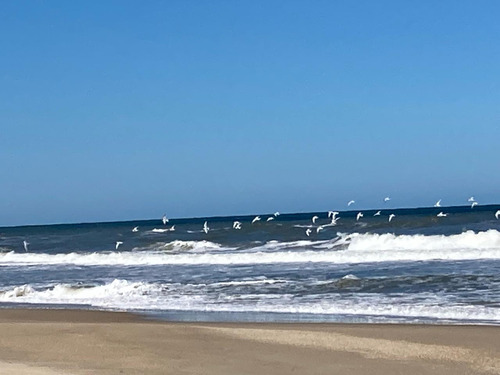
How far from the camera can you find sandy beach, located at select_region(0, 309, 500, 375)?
8727 mm

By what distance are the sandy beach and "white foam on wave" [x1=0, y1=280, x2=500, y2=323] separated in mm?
1686

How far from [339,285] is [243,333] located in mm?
7119

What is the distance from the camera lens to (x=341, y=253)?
96.5 feet

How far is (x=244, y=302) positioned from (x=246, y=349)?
616 cm

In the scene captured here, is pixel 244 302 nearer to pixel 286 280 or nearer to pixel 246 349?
pixel 286 280

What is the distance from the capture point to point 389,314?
44.9 feet

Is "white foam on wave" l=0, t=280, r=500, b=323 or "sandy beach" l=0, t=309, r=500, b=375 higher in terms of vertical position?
"sandy beach" l=0, t=309, r=500, b=375

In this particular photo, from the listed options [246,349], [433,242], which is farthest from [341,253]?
[246,349]

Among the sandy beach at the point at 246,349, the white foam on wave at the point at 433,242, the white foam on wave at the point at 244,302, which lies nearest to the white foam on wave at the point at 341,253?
the white foam on wave at the point at 433,242

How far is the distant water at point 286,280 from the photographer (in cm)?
1445

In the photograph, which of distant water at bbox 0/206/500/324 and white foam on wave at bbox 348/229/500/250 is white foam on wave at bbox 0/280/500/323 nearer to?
distant water at bbox 0/206/500/324

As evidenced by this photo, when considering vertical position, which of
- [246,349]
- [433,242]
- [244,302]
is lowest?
[244,302]

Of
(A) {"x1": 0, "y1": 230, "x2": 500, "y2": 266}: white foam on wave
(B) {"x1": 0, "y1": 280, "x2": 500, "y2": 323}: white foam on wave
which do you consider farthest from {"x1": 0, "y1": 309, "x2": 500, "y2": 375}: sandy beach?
(A) {"x1": 0, "y1": 230, "x2": 500, "y2": 266}: white foam on wave

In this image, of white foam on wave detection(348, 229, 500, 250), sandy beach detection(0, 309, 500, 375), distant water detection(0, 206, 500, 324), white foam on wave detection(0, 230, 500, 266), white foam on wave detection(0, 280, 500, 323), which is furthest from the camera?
white foam on wave detection(348, 229, 500, 250)
